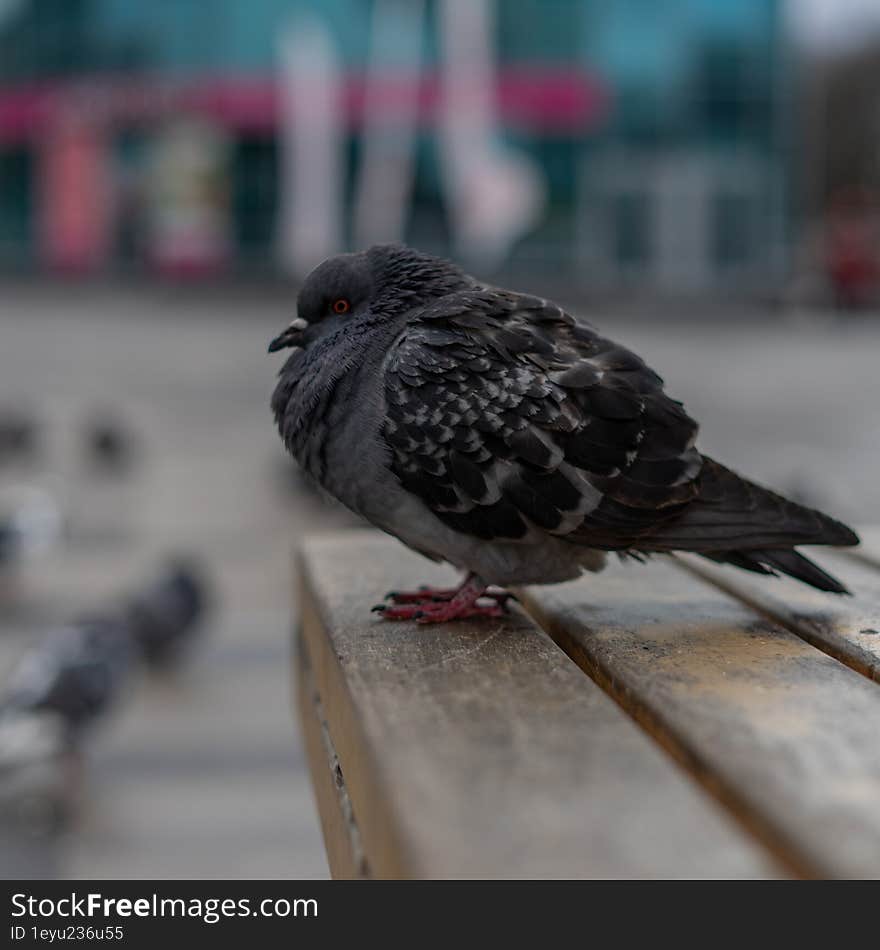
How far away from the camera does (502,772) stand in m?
1.40

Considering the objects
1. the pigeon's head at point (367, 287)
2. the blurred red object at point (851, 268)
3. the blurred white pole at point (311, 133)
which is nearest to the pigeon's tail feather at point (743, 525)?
the pigeon's head at point (367, 287)

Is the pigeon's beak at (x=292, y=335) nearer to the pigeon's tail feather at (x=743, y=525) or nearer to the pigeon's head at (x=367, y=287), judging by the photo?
the pigeon's head at (x=367, y=287)

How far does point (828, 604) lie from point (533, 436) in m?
0.66

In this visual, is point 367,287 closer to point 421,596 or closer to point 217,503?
point 421,596

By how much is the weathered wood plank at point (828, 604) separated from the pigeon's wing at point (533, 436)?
29cm

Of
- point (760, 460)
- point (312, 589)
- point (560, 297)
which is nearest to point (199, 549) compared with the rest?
point (760, 460)

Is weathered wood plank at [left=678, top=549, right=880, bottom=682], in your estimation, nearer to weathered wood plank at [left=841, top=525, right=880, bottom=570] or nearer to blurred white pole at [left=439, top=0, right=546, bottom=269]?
weathered wood plank at [left=841, top=525, right=880, bottom=570]

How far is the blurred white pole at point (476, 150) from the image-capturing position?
995 inches

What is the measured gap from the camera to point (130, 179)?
99.6 feet

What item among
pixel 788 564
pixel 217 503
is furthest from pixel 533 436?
pixel 217 503

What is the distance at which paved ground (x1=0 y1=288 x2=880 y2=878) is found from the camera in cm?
420

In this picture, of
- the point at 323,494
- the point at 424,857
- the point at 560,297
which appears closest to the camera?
the point at 424,857

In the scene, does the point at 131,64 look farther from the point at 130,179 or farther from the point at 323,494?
the point at 323,494
